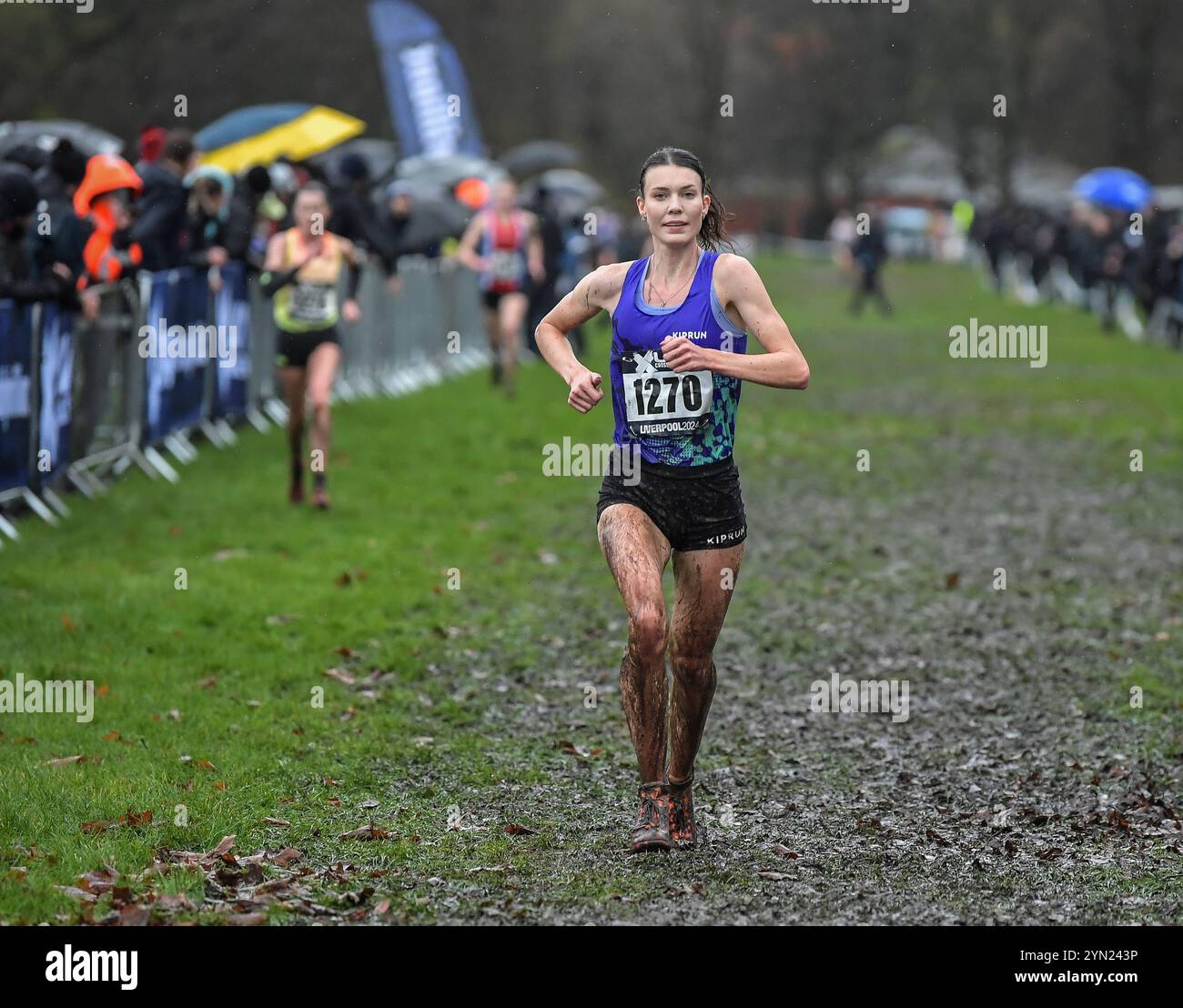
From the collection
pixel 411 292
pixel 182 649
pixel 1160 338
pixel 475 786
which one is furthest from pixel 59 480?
pixel 1160 338

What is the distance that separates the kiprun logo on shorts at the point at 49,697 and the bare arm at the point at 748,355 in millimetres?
3359

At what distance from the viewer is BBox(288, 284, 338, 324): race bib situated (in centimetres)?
→ 1348

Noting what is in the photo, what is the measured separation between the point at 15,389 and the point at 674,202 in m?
6.74

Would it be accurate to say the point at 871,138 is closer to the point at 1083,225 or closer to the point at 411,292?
the point at 1083,225

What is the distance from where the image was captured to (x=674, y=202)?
636cm

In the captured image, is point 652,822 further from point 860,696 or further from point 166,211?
point 166,211

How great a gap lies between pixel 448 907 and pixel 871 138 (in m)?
82.0

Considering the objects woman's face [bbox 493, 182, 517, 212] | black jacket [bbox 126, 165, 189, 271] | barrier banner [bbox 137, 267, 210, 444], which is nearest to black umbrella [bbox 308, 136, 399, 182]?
woman's face [bbox 493, 182, 517, 212]

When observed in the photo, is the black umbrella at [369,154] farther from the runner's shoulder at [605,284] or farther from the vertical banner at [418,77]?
the runner's shoulder at [605,284]

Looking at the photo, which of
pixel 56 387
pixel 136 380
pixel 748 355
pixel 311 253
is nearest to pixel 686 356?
pixel 748 355

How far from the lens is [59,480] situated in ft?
43.4

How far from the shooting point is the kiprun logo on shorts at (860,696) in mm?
8852
